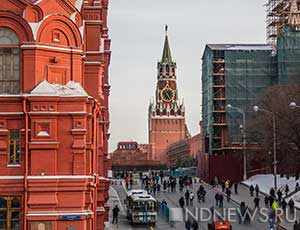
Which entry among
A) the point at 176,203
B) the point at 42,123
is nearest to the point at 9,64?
the point at 42,123

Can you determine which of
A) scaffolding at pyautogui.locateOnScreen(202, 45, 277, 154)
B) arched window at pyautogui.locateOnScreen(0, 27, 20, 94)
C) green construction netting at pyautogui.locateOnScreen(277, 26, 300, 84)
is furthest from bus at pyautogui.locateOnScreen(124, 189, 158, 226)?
green construction netting at pyautogui.locateOnScreen(277, 26, 300, 84)

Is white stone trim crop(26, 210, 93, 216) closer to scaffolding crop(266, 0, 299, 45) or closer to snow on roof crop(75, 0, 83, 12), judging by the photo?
snow on roof crop(75, 0, 83, 12)

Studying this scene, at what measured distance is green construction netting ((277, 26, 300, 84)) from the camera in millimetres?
106500

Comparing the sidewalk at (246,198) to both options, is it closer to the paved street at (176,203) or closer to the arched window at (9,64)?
the paved street at (176,203)

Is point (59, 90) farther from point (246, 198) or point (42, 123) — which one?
point (246, 198)

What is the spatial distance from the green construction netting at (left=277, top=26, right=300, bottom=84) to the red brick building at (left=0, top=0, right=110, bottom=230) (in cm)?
8045

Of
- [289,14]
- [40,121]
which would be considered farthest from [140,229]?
[289,14]

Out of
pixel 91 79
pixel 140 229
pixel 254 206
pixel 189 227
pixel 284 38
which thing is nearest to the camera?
pixel 91 79

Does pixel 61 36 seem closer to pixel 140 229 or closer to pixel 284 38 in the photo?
pixel 140 229

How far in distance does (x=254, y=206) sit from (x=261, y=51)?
52.0 metres

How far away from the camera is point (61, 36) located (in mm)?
29406

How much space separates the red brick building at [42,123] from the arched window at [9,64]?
4 centimetres

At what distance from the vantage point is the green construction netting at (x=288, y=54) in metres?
106

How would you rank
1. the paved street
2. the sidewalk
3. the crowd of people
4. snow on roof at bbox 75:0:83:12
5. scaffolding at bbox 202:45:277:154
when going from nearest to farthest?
snow on roof at bbox 75:0:83:12, the sidewalk, the paved street, the crowd of people, scaffolding at bbox 202:45:277:154
